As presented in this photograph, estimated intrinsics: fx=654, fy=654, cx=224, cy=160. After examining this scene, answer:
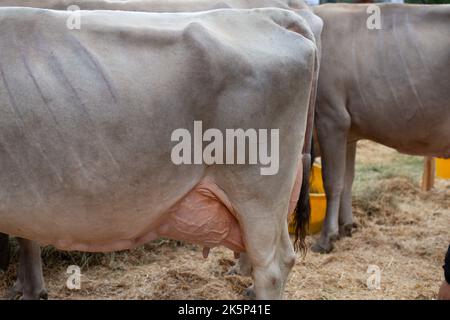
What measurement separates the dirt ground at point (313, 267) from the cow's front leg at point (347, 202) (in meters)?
0.09

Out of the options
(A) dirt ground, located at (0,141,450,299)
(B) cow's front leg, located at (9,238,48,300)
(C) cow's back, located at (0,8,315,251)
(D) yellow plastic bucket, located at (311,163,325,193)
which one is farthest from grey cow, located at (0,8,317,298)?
(D) yellow plastic bucket, located at (311,163,325,193)

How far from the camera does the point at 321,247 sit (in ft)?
16.7

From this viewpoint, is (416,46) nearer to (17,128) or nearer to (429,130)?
(429,130)

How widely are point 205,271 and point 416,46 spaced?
225 centimetres

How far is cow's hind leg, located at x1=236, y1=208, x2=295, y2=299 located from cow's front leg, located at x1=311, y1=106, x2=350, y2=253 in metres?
2.14

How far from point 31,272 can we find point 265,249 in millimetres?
1733

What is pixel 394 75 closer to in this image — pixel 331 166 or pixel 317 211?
pixel 331 166

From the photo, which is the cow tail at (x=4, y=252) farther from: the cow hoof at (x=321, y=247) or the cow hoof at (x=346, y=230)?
the cow hoof at (x=346, y=230)

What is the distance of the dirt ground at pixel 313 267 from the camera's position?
411cm

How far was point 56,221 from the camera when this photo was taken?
2.64 meters

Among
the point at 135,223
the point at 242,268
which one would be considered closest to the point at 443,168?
the point at 242,268

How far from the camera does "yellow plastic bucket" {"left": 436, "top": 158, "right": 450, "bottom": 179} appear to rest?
23.0 ft

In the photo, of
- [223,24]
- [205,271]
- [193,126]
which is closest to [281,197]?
[193,126]

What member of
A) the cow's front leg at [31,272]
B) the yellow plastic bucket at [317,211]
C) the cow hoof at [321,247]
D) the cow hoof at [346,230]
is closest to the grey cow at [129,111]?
the cow's front leg at [31,272]
